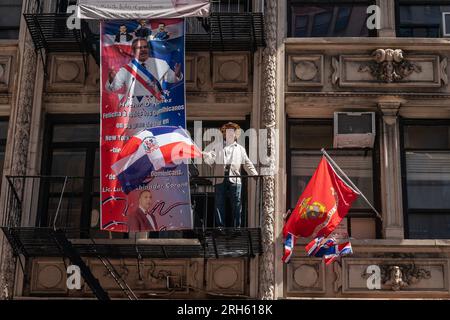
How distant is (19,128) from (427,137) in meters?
7.00

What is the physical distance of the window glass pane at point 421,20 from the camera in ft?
55.2

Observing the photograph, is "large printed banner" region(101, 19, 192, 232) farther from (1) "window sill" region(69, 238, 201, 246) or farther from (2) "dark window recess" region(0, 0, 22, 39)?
(2) "dark window recess" region(0, 0, 22, 39)

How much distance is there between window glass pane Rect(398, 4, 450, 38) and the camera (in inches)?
662

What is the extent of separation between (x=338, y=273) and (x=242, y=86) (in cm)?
367

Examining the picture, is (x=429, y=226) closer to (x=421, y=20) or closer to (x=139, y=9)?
(x=421, y=20)

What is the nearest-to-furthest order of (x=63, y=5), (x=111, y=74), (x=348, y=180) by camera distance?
(x=348, y=180) < (x=111, y=74) < (x=63, y=5)

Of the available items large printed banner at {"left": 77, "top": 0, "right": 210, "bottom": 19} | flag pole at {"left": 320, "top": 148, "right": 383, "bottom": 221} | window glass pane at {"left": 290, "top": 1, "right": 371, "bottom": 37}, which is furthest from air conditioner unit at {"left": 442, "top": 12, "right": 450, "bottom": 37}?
large printed banner at {"left": 77, "top": 0, "right": 210, "bottom": 19}

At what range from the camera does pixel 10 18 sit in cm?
1744

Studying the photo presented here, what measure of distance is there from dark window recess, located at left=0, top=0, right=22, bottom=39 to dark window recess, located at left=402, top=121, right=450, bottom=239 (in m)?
7.28

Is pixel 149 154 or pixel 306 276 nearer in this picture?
pixel 149 154

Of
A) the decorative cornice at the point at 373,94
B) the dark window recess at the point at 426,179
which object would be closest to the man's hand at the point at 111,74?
the decorative cornice at the point at 373,94

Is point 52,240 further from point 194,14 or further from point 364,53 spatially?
point 364,53

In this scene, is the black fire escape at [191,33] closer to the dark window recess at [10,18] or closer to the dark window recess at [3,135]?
the dark window recess at [10,18]

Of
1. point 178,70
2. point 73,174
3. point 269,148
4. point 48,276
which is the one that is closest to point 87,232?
point 48,276
